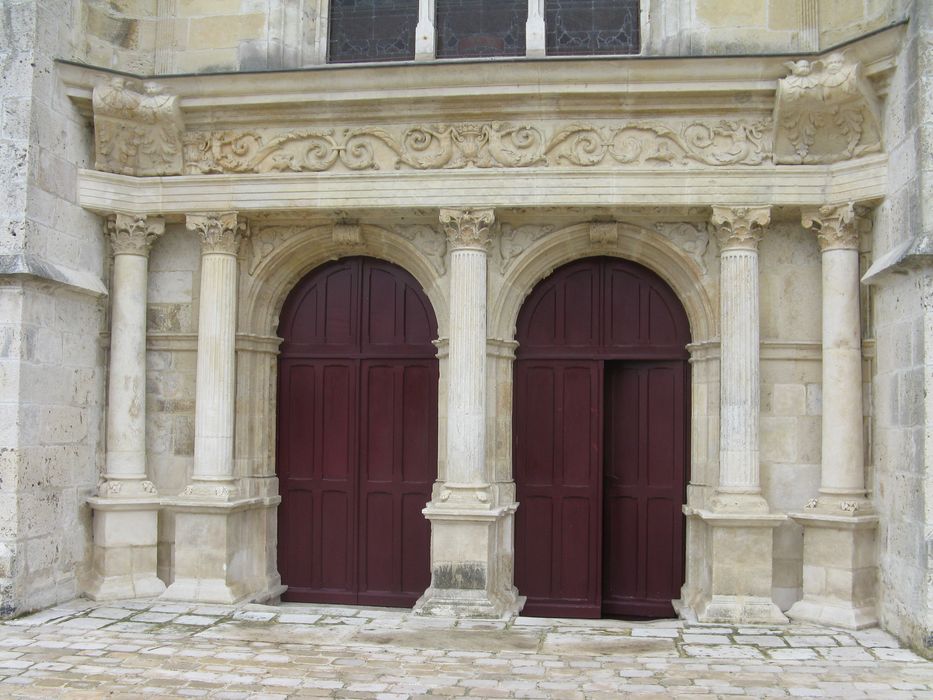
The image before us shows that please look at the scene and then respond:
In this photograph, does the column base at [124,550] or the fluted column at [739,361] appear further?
the column base at [124,550]

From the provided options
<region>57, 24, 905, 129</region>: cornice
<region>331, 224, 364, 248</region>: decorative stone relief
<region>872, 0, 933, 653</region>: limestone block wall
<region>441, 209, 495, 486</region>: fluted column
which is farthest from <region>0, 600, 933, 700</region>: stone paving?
<region>57, 24, 905, 129</region>: cornice

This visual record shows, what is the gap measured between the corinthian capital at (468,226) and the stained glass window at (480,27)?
1481 mm

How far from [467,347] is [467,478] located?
1.04 m

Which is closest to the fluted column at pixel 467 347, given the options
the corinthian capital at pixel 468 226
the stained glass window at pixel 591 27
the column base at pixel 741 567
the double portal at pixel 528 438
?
the corinthian capital at pixel 468 226

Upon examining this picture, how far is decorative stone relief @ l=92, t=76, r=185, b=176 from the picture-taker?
809 cm

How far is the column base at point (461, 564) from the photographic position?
775cm

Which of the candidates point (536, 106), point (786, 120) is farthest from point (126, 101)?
point (786, 120)

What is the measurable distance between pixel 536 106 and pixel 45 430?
4.64 metres

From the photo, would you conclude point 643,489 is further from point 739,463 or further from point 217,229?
point 217,229

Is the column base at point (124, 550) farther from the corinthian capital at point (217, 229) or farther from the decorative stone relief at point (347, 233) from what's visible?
the decorative stone relief at point (347, 233)

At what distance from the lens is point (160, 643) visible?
6848mm

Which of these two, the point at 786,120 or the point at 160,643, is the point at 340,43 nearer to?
the point at 786,120

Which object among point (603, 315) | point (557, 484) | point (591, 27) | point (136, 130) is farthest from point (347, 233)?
point (557, 484)

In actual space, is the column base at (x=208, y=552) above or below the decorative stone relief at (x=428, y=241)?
below
